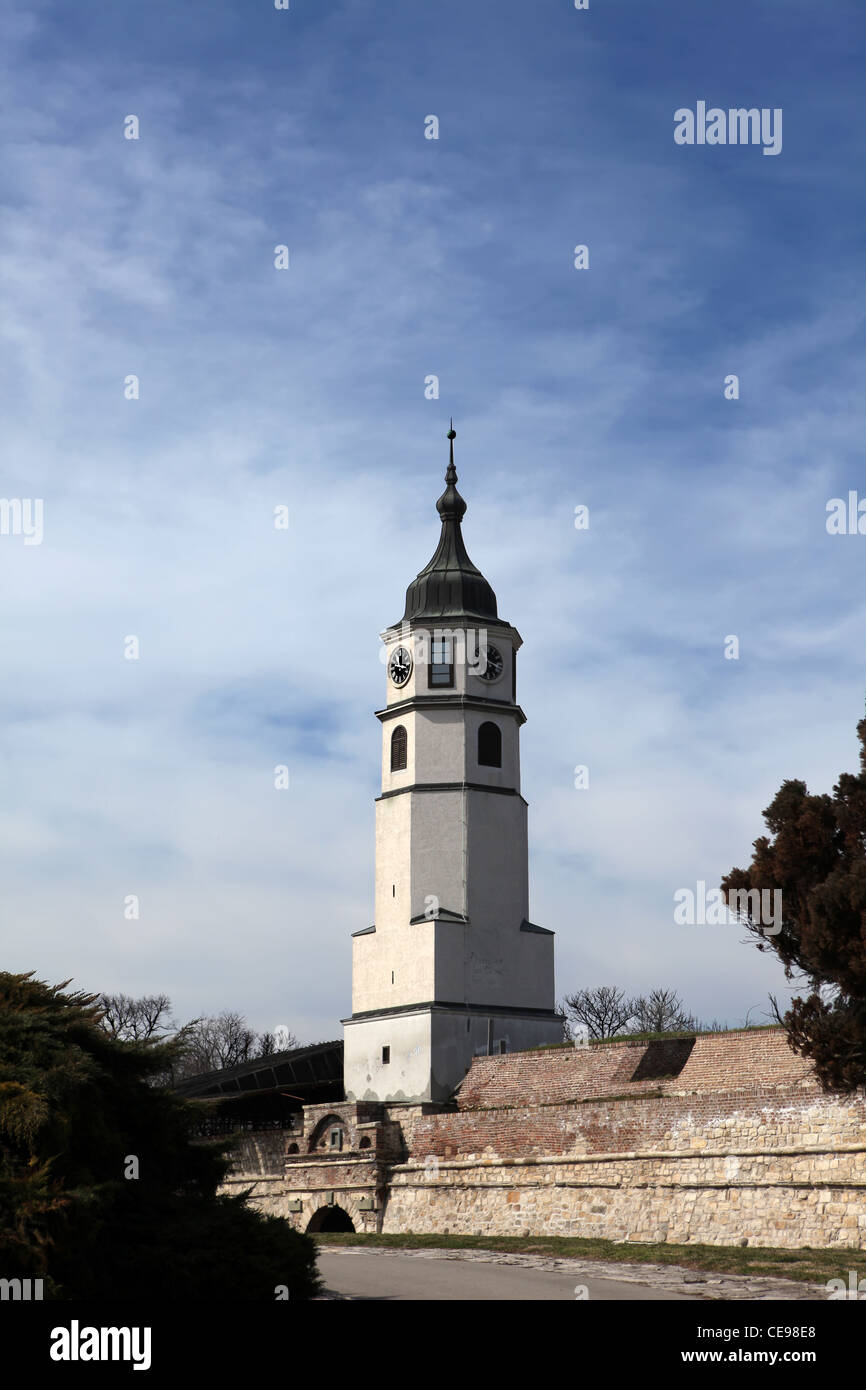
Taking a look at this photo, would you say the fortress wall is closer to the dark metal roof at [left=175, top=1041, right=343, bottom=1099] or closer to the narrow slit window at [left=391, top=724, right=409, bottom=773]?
the dark metal roof at [left=175, top=1041, right=343, bottom=1099]

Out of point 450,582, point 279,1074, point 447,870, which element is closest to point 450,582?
point 450,582

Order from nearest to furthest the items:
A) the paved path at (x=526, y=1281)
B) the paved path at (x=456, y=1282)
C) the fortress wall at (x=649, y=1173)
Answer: the paved path at (x=526, y=1281) → the paved path at (x=456, y=1282) → the fortress wall at (x=649, y=1173)

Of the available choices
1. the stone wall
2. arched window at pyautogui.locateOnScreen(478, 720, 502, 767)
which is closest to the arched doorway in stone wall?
the stone wall

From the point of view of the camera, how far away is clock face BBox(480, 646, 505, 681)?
43656mm

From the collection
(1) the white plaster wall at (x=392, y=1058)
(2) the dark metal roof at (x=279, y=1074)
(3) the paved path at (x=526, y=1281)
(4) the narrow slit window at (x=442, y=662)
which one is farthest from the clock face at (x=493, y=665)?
(3) the paved path at (x=526, y=1281)

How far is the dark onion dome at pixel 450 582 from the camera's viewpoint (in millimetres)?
43875

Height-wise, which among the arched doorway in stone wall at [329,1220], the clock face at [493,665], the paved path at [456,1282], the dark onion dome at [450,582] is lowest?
the arched doorway in stone wall at [329,1220]

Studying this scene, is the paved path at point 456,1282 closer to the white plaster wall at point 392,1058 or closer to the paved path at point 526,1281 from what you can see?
the paved path at point 526,1281

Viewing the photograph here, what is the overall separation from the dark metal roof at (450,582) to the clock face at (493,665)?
951mm

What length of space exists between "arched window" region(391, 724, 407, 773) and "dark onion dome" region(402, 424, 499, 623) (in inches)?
130

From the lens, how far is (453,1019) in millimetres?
40031

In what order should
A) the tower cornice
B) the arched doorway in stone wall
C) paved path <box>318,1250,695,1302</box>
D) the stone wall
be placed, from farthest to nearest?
the tower cornice < the arched doorway in stone wall < the stone wall < paved path <box>318,1250,695,1302</box>

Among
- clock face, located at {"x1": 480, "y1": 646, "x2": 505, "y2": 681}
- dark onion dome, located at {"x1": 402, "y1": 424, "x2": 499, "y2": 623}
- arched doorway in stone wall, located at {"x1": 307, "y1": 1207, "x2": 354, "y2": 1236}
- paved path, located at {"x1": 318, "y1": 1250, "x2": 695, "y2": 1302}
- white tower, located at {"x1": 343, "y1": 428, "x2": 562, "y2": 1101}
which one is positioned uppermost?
dark onion dome, located at {"x1": 402, "y1": 424, "x2": 499, "y2": 623}
